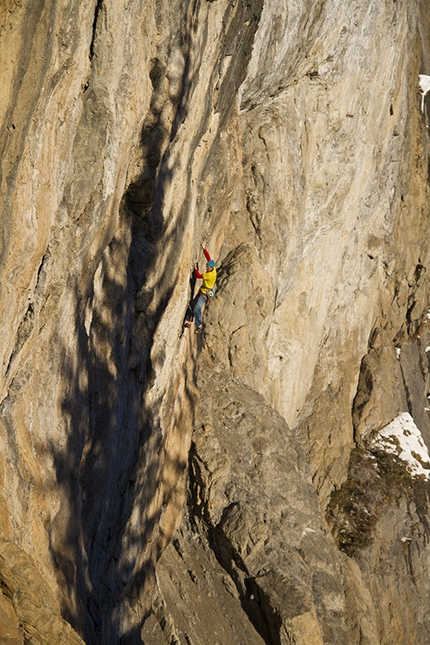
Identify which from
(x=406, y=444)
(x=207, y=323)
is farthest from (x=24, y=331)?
(x=406, y=444)

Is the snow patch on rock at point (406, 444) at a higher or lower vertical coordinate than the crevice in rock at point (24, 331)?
higher

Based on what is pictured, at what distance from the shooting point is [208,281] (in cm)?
1141

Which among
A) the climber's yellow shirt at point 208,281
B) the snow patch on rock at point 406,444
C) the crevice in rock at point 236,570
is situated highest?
the climber's yellow shirt at point 208,281

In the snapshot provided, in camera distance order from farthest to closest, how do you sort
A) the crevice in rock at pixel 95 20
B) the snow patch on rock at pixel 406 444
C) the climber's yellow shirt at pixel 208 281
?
the snow patch on rock at pixel 406 444 → the climber's yellow shirt at pixel 208 281 → the crevice in rock at pixel 95 20

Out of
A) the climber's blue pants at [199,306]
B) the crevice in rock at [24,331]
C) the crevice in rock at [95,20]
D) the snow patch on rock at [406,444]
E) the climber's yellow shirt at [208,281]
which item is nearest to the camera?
the crevice in rock at [24,331]

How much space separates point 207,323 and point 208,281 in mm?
2495

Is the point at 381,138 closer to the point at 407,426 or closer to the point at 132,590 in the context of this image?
the point at 407,426

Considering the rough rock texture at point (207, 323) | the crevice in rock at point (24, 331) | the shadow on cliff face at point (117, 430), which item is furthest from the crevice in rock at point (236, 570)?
the crevice in rock at point (24, 331)

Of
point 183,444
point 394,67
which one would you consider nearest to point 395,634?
point 183,444

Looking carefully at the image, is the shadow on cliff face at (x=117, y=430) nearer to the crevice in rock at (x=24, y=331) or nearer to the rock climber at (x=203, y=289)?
the crevice in rock at (x=24, y=331)

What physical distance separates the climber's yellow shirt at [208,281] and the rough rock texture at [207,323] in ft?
1.41

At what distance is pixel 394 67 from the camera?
18984 millimetres

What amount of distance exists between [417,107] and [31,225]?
20.1m

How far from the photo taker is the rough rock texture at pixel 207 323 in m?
6.28
